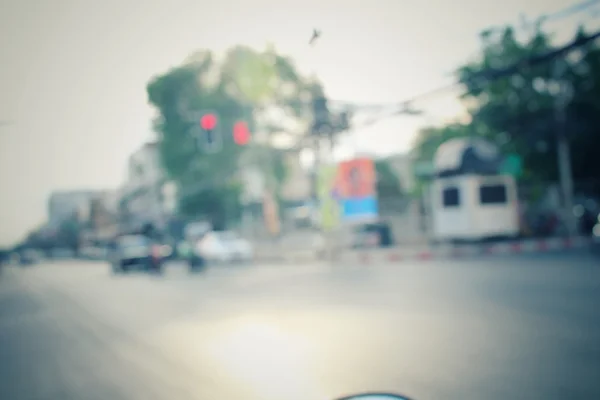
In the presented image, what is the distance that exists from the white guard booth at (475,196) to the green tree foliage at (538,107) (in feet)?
9.22

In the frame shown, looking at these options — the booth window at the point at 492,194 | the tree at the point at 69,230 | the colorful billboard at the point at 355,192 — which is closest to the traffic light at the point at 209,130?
the tree at the point at 69,230

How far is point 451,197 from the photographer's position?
61.1 ft

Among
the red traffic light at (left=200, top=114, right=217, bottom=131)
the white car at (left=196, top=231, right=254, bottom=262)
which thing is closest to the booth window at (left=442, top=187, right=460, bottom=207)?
the white car at (left=196, top=231, right=254, bottom=262)

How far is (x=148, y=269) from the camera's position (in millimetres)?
20422

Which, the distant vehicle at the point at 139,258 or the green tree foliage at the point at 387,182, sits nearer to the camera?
the distant vehicle at the point at 139,258

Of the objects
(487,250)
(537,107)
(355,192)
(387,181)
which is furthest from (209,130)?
(387,181)

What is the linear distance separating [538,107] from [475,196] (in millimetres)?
6145

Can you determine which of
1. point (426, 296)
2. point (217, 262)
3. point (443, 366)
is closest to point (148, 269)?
point (217, 262)

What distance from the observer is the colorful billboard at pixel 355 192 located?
22.0 m

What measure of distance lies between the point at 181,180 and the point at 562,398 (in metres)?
29.2

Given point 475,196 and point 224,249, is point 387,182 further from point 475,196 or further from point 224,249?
point 475,196

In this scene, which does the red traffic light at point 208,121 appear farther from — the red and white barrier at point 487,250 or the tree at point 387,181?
the tree at point 387,181

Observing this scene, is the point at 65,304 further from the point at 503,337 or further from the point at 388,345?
the point at 503,337

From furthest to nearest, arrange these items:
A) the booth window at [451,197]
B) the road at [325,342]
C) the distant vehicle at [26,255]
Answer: the booth window at [451,197] < the distant vehicle at [26,255] < the road at [325,342]
